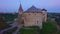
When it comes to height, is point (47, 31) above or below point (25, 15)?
below

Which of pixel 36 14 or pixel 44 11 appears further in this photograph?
pixel 44 11

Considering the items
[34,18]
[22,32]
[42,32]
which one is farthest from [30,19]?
[22,32]

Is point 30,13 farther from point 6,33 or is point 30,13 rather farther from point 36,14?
point 6,33

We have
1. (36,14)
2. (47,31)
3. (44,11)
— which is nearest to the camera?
Answer: (47,31)

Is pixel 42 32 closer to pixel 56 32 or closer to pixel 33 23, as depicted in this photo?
pixel 56 32

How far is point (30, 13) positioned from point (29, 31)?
18.0 ft

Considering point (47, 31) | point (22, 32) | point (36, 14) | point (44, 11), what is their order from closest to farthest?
point (22, 32)
point (47, 31)
point (36, 14)
point (44, 11)

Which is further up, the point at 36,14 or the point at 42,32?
the point at 36,14

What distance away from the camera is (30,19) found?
2416 cm

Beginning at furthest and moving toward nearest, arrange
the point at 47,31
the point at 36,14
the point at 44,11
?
the point at 44,11, the point at 36,14, the point at 47,31

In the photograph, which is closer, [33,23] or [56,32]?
[56,32]

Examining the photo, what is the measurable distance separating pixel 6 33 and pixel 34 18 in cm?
617

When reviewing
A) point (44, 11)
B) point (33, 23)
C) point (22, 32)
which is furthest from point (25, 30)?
point (44, 11)

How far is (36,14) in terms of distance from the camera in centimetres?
2409
